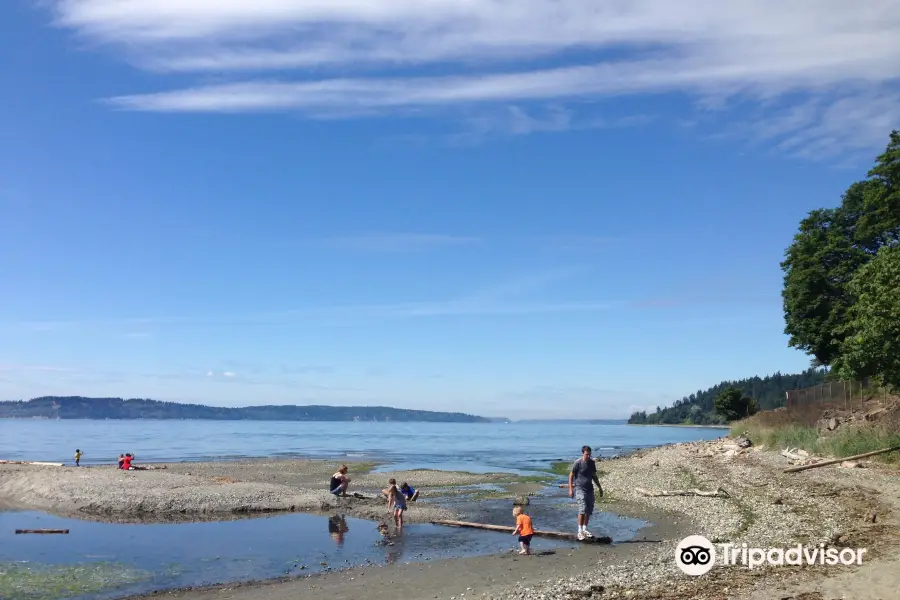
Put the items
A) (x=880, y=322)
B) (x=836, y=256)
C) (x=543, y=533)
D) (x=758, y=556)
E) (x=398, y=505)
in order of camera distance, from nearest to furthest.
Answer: (x=758, y=556), (x=543, y=533), (x=398, y=505), (x=880, y=322), (x=836, y=256)

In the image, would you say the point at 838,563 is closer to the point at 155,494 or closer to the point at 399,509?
the point at 399,509

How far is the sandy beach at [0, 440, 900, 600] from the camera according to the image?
13.1 metres

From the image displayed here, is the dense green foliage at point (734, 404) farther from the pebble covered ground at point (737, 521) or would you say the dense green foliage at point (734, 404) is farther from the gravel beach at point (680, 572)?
the gravel beach at point (680, 572)

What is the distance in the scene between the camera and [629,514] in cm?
2508

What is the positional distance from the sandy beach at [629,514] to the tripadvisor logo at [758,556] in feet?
1.29

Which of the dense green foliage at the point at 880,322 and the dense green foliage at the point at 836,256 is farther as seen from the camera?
the dense green foliage at the point at 836,256

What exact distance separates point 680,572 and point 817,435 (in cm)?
3125

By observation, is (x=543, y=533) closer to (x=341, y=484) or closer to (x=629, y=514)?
(x=629, y=514)

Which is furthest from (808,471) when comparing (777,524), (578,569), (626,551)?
(578,569)

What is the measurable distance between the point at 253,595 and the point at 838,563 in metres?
12.3

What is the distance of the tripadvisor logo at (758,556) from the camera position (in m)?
14.1

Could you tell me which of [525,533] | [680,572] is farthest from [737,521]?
[680,572]

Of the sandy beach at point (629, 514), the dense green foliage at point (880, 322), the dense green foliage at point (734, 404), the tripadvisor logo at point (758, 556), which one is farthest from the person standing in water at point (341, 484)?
the dense green foliage at point (734, 404)

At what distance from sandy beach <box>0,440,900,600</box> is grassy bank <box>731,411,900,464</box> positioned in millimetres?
2151
